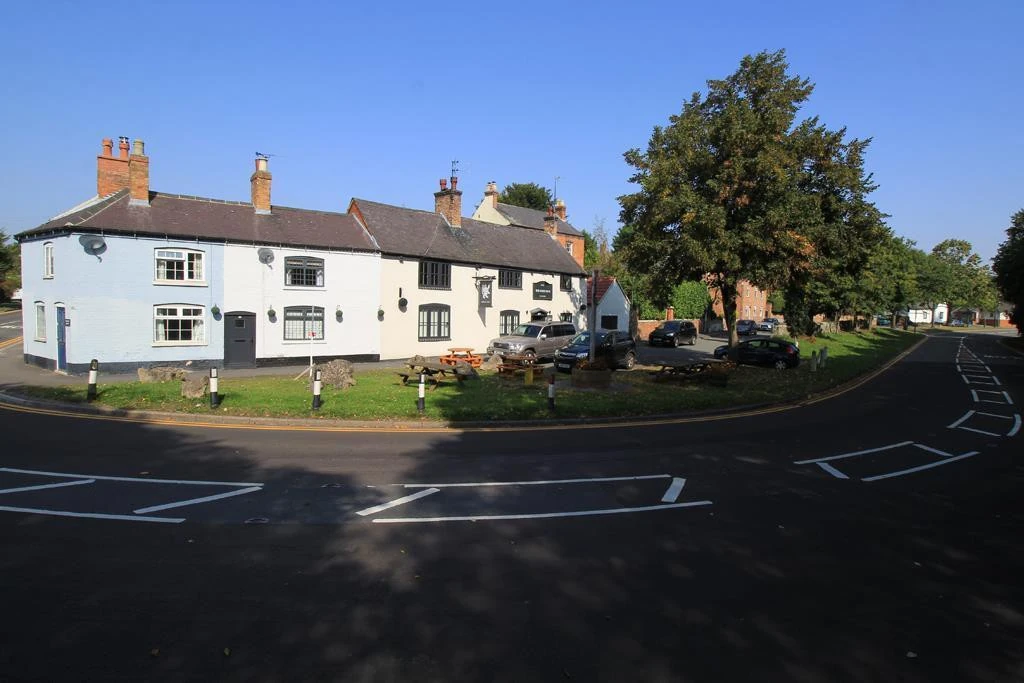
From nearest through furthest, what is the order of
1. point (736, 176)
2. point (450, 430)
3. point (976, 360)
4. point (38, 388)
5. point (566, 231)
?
point (450, 430) → point (38, 388) → point (736, 176) → point (976, 360) → point (566, 231)

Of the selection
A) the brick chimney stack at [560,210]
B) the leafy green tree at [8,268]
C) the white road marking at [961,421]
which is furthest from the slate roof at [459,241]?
the leafy green tree at [8,268]

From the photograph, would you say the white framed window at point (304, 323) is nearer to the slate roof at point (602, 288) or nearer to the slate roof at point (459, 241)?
the slate roof at point (459, 241)

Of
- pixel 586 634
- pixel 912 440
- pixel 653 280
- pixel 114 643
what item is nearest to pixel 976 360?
pixel 653 280

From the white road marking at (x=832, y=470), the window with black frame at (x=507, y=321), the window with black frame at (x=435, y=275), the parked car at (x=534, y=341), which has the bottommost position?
the white road marking at (x=832, y=470)

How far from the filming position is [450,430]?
13320mm

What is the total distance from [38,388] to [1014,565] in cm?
2256

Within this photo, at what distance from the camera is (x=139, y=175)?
24500mm

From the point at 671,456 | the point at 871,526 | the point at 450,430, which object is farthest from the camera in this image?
the point at 450,430

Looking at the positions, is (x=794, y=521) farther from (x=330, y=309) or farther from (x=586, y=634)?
(x=330, y=309)

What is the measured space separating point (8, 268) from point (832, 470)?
3044 inches

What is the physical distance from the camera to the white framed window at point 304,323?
2708cm

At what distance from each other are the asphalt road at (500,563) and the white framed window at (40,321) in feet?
54.6

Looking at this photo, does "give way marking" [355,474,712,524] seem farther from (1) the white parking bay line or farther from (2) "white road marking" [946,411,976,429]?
(2) "white road marking" [946,411,976,429]

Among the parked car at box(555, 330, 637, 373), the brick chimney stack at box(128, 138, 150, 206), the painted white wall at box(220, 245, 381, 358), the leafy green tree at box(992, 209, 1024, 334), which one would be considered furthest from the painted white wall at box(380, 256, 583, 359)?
the leafy green tree at box(992, 209, 1024, 334)
